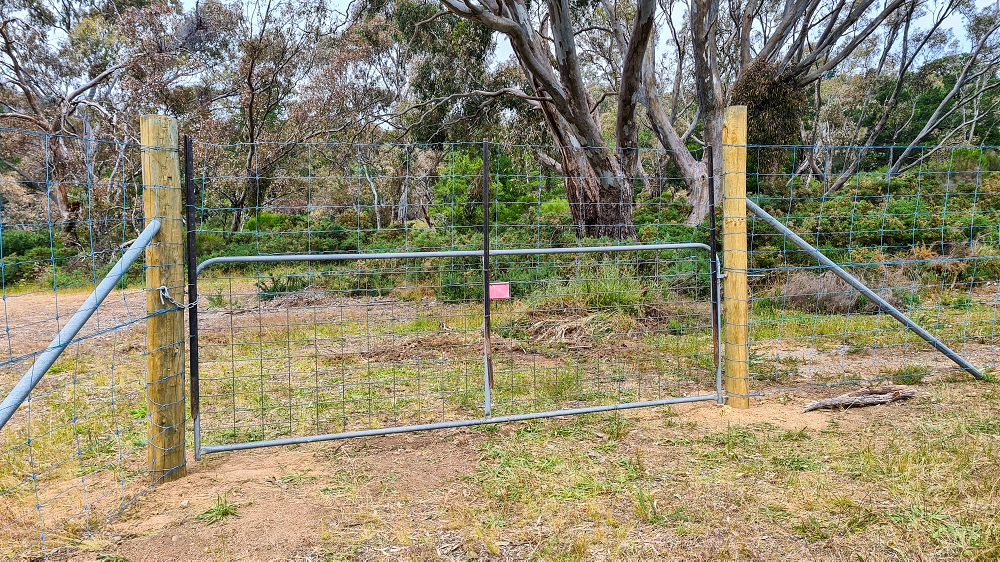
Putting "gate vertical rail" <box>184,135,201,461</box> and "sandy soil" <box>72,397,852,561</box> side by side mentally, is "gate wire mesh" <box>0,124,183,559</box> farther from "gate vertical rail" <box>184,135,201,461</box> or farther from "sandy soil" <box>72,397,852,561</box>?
"sandy soil" <box>72,397,852,561</box>

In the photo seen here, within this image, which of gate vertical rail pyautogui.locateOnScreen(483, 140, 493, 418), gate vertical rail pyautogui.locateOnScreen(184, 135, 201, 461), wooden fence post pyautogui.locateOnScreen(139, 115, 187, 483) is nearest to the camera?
wooden fence post pyautogui.locateOnScreen(139, 115, 187, 483)

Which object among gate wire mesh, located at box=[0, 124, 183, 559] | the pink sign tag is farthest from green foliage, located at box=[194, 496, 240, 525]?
the pink sign tag

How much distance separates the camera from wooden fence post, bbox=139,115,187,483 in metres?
3.58

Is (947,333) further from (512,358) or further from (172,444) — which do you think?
(172,444)

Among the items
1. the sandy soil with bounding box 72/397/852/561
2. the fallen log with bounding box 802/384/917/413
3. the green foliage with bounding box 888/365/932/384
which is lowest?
the sandy soil with bounding box 72/397/852/561

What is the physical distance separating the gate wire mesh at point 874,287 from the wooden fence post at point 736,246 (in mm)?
218

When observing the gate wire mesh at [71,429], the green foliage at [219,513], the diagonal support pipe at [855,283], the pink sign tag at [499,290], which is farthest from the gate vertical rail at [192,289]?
the diagonal support pipe at [855,283]

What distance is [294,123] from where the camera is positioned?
2123 centimetres

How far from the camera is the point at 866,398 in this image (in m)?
4.86

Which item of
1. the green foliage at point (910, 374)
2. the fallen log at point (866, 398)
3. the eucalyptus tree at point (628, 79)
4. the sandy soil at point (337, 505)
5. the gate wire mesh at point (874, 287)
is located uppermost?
the eucalyptus tree at point (628, 79)

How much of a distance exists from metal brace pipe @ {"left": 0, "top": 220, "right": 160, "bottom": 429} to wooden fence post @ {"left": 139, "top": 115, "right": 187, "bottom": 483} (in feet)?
0.41

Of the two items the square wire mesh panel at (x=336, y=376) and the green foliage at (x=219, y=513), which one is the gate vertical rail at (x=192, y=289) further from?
the green foliage at (x=219, y=513)

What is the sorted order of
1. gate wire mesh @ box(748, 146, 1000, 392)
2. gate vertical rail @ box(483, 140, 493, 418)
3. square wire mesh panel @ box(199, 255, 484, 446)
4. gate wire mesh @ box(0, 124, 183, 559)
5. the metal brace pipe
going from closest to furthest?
the metal brace pipe < gate wire mesh @ box(0, 124, 183, 559) < gate vertical rail @ box(483, 140, 493, 418) < square wire mesh panel @ box(199, 255, 484, 446) < gate wire mesh @ box(748, 146, 1000, 392)

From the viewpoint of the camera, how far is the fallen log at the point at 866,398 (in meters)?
4.80
